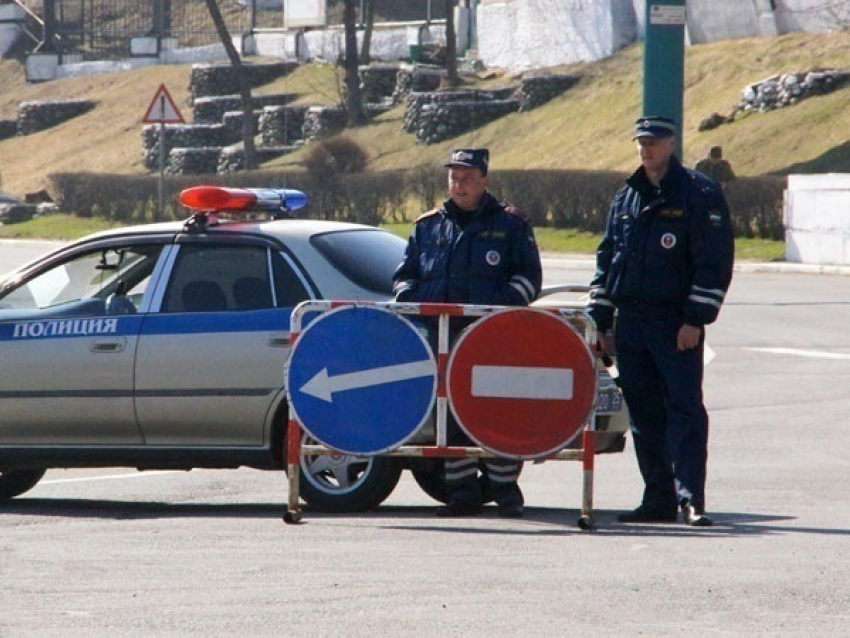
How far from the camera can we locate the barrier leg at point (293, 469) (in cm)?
846

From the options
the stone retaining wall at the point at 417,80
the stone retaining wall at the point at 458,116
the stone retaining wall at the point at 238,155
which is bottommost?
the stone retaining wall at the point at 238,155

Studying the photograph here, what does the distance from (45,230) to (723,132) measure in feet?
59.5

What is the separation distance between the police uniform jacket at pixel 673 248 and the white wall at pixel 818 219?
21330 millimetres

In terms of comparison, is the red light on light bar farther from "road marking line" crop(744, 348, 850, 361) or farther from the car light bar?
"road marking line" crop(744, 348, 850, 361)

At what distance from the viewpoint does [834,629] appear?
19.5 feet

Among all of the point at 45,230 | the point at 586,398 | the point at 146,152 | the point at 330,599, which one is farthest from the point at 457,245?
the point at 146,152

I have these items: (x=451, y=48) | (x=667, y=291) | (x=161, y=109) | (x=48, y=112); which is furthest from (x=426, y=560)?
(x=48, y=112)

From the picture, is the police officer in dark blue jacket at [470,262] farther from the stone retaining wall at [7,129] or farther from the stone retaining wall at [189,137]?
the stone retaining wall at [7,129]

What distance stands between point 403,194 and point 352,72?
66.9 feet

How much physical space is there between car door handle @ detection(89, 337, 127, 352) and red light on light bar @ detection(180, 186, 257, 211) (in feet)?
2.61

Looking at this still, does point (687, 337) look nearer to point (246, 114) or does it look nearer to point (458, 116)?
point (458, 116)

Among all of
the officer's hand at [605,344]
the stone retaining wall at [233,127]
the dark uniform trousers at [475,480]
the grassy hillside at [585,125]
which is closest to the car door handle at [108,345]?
the dark uniform trousers at [475,480]

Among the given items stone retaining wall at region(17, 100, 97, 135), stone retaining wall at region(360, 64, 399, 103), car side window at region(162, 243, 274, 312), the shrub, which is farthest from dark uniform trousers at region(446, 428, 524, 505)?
stone retaining wall at region(17, 100, 97, 135)

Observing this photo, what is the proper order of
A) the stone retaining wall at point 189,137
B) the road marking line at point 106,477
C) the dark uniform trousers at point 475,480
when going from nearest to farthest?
the dark uniform trousers at point 475,480 → the road marking line at point 106,477 → the stone retaining wall at point 189,137
